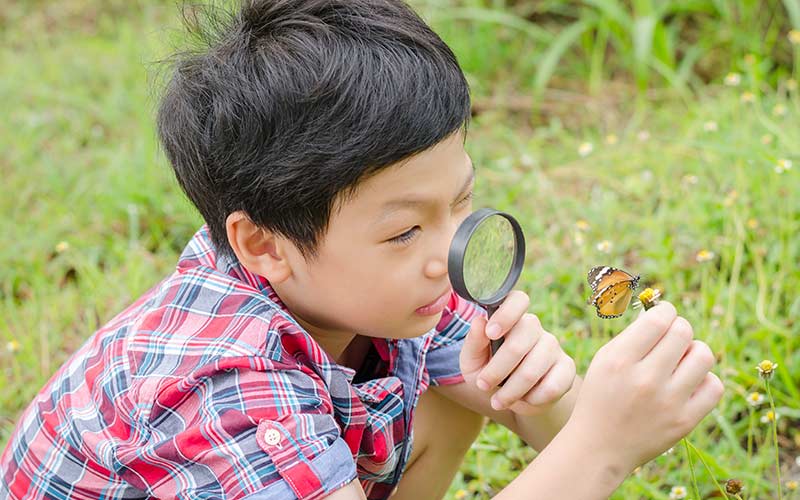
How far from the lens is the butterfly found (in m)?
1.39

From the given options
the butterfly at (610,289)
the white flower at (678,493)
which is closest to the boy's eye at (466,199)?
the butterfly at (610,289)

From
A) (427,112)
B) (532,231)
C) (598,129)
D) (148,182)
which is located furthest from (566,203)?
(427,112)

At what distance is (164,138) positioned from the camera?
1.71m

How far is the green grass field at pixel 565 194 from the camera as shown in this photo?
230cm

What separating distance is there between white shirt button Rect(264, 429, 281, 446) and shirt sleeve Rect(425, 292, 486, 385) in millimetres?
599

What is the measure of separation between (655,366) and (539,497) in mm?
255

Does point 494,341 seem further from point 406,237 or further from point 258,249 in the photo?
point 258,249

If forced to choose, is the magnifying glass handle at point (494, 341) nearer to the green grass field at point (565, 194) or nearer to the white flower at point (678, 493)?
the green grass field at point (565, 194)

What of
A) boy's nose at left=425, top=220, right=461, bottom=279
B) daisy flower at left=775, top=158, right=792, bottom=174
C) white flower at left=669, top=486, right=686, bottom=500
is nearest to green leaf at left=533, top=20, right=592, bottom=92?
daisy flower at left=775, top=158, right=792, bottom=174

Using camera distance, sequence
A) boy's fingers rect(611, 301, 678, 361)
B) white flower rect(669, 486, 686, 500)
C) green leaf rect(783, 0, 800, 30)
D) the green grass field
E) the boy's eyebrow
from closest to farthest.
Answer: boy's fingers rect(611, 301, 678, 361)
the boy's eyebrow
white flower rect(669, 486, 686, 500)
the green grass field
green leaf rect(783, 0, 800, 30)

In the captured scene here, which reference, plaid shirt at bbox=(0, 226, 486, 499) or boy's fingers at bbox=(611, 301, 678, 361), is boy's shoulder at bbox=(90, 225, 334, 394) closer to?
plaid shirt at bbox=(0, 226, 486, 499)

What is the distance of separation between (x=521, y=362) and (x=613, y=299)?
208 mm

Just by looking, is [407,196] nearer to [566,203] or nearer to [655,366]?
[655,366]

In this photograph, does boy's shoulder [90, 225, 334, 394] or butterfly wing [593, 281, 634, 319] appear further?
boy's shoulder [90, 225, 334, 394]
